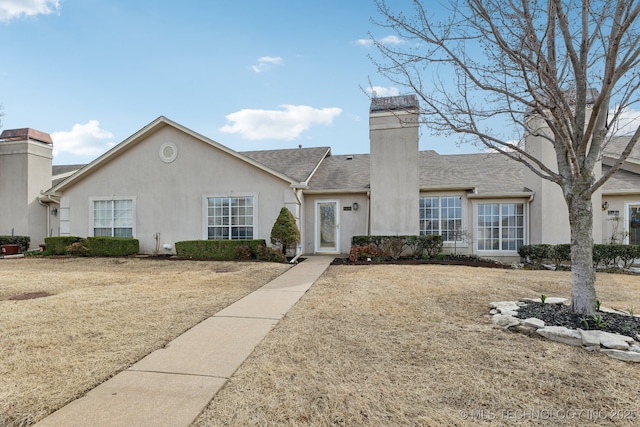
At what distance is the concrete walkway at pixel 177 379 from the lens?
8.75ft

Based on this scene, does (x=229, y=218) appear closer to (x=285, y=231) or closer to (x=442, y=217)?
(x=285, y=231)

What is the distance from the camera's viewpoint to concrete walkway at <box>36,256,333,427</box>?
267 centimetres

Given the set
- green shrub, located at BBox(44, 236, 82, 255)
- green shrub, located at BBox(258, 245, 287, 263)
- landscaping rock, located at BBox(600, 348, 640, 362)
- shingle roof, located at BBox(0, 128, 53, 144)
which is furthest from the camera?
shingle roof, located at BBox(0, 128, 53, 144)

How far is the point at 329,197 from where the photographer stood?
14.3m

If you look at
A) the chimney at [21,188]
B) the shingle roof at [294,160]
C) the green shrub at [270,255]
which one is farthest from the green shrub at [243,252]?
the chimney at [21,188]

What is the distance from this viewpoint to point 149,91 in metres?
14.8

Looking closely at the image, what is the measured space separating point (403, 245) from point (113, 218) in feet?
40.7

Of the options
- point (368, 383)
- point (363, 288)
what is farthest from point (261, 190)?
point (368, 383)

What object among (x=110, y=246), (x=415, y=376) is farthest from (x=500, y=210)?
(x=110, y=246)

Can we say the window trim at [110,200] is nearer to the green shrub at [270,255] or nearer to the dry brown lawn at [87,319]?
the dry brown lawn at [87,319]

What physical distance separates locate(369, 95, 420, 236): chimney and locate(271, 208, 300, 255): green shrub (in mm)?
3193

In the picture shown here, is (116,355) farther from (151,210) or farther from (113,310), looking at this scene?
(151,210)

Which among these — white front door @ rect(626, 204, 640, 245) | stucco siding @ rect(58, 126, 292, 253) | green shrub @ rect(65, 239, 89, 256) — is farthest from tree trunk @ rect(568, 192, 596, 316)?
green shrub @ rect(65, 239, 89, 256)

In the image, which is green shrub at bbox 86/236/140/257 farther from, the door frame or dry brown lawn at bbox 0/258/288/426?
the door frame
